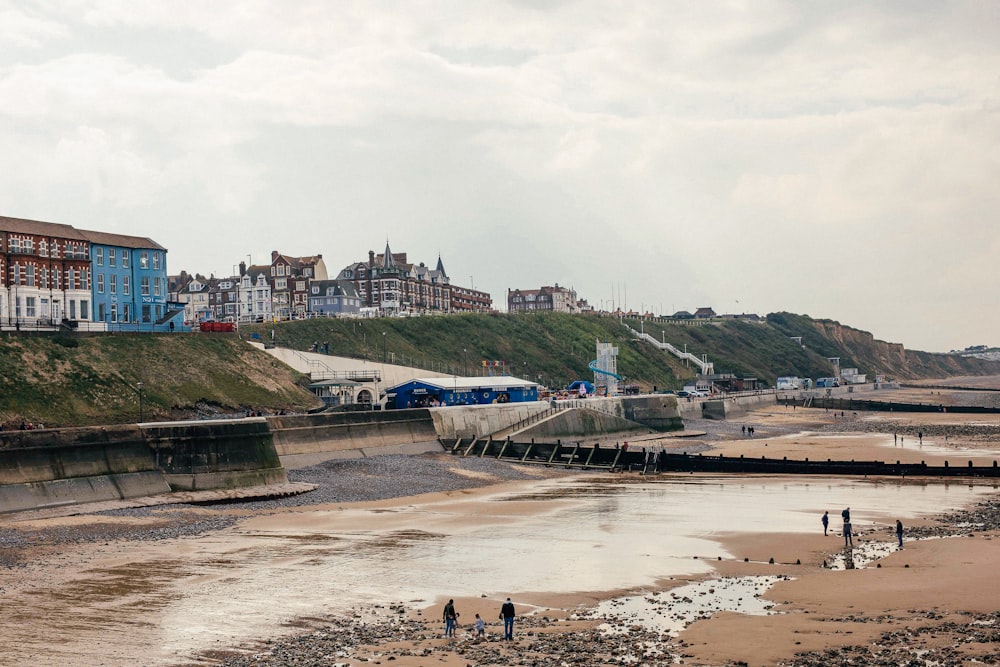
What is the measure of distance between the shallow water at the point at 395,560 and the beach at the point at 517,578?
0.12 m

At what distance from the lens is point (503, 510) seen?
5072 centimetres

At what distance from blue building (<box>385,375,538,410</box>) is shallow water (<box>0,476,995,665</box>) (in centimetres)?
2575

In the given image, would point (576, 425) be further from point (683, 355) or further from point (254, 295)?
point (683, 355)

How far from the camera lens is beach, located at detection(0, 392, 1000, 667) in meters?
25.4

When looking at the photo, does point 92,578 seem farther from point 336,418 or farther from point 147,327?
point 147,327

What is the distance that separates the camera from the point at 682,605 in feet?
98.3

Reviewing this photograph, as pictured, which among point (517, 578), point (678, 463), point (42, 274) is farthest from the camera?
point (42, 274)

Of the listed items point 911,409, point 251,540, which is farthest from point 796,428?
point 251,540

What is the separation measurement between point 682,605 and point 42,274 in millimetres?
68362

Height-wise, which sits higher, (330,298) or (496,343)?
(330,298)

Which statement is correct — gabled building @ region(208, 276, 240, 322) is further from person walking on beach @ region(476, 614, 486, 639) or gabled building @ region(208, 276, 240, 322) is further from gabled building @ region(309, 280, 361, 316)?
person walking on beach @ region(476, 614, 486, 639)

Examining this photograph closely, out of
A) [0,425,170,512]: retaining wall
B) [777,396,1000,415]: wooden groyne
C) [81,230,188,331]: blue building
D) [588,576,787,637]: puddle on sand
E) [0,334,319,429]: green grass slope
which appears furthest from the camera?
[777,396,1000,415]: wooden groyne

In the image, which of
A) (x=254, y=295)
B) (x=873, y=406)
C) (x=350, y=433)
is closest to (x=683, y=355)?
(x=873, y=406)

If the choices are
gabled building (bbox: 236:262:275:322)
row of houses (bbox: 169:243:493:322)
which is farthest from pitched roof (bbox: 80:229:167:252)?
gabled building (bbox: 236:262:275:322)
